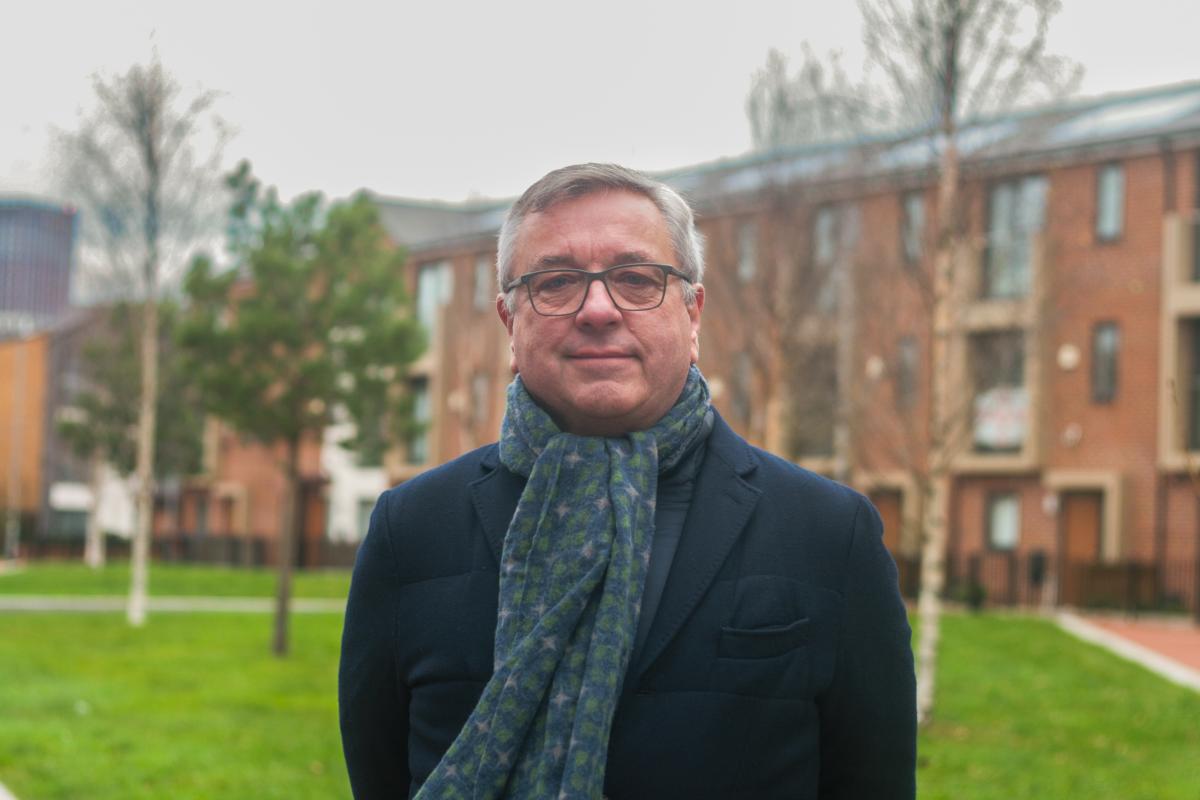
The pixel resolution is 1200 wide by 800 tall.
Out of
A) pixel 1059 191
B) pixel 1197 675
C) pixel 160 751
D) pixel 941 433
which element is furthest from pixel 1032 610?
pixel 160 751

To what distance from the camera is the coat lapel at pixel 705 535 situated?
271 centimetres

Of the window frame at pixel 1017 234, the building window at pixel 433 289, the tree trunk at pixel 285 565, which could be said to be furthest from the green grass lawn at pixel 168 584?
the window frame at pixel 1017 234

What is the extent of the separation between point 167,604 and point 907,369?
14.4 meters

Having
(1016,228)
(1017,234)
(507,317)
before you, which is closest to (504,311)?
(507,317)

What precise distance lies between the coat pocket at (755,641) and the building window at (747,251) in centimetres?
2256

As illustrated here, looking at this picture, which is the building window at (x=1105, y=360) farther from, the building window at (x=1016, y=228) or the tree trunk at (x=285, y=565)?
the tree trunk at (x=285, y=565)

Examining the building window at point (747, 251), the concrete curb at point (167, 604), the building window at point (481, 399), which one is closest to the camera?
the building window at point (747, 251)

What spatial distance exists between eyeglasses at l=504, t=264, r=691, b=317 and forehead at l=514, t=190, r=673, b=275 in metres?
0.02

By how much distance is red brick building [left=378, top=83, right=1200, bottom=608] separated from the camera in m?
25.7

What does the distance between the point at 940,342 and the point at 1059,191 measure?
18.1m

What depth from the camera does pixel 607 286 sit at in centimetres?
278

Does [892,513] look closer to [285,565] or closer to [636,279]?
[285,565]

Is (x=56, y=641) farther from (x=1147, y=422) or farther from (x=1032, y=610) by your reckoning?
(x=1147, y=422)

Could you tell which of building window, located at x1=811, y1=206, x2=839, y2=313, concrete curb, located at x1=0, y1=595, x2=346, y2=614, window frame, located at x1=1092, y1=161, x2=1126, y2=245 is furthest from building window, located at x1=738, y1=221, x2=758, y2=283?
concrete curb, located at x1=0, y1=595, x2=346, y2=614
